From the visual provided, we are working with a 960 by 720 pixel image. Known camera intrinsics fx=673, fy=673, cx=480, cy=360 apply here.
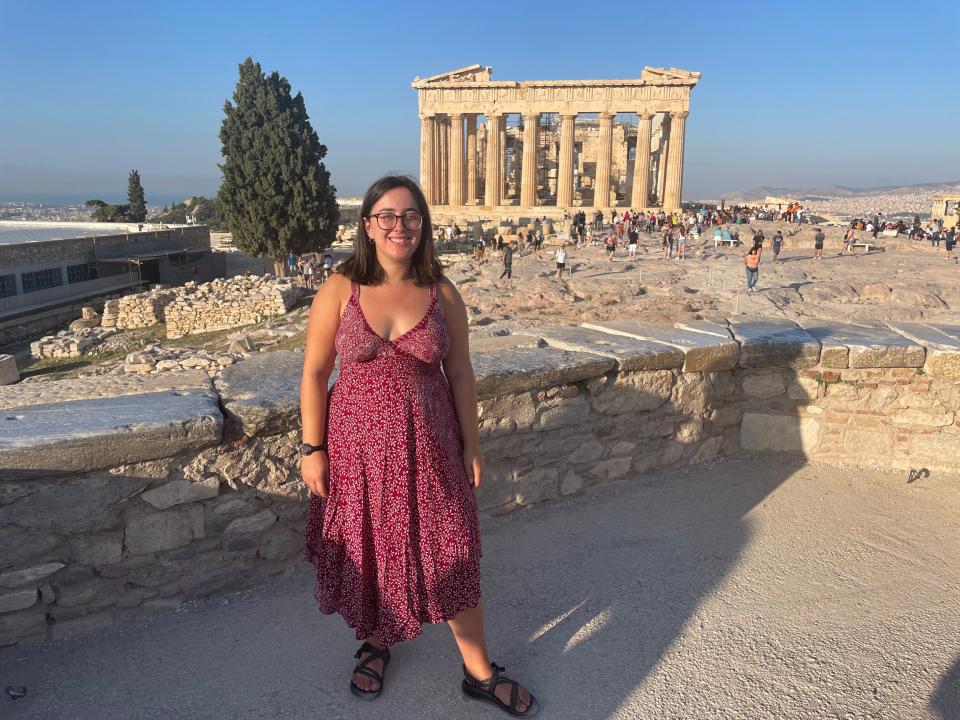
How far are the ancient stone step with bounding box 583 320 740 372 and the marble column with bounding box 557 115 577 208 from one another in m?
39.3

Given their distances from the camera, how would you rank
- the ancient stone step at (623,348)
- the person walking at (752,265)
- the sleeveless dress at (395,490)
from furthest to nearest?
the person walking at (752,265)
the ancient stone step at (623,348)
the sleeveless dress at (395,490)

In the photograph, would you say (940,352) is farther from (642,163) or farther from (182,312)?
(642,163)

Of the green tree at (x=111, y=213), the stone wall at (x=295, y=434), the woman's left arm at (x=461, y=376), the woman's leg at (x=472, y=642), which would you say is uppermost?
the green tree at (x=111, y=213)

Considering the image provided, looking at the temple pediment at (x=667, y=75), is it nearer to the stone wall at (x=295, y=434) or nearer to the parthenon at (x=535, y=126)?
the parthenon at (x=535, y=126)

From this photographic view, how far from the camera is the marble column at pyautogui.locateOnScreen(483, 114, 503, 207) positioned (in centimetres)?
4338

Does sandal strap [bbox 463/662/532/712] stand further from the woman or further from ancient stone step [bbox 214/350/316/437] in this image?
ancient stone step [bbox 214/350/316/437]

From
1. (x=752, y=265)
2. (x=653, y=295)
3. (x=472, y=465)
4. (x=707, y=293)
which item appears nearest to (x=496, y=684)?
(x=472, y=465)

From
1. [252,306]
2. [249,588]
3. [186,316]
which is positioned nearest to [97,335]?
[186,316]

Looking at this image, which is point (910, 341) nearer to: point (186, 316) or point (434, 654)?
point (434, 654)

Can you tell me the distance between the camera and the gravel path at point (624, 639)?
2.39 metres

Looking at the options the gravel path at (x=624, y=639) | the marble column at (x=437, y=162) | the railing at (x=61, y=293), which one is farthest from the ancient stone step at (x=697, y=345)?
the marble column at (x=437, y=162)

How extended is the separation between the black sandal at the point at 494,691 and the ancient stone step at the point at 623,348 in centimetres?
201

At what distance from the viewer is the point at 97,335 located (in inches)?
774

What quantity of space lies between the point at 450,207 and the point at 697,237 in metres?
21.4
